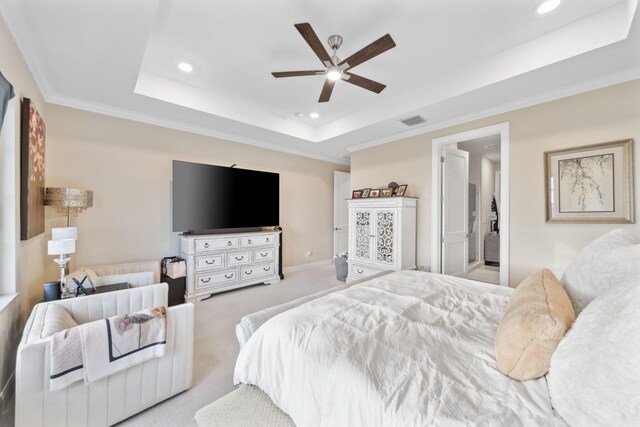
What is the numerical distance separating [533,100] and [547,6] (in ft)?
3.75

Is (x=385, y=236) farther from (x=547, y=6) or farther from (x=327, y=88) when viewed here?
(x=547, y=6)

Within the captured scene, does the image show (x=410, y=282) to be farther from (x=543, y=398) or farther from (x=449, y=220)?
(x=449, y=220)

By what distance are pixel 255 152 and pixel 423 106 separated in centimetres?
285

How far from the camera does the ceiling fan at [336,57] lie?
1.87 meters

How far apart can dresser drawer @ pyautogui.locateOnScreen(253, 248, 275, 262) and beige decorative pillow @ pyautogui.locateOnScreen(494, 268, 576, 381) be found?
3.55 metres

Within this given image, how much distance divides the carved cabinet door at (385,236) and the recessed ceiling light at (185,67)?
2997 millimetres

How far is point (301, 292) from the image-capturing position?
12.7 feet

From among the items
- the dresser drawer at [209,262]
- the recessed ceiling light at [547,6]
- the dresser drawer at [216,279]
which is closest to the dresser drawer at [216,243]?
the dresser drawer at [209,262]

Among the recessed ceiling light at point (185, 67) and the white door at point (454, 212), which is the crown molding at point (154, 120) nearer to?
the recessed ceiling light at point (185, 67)

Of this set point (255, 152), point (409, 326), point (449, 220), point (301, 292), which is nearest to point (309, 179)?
point (255, 152)

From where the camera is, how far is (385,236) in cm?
378

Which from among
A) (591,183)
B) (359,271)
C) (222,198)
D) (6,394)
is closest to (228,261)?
(222,198)

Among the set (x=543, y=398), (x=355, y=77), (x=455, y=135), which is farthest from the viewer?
(x=455, y=135)

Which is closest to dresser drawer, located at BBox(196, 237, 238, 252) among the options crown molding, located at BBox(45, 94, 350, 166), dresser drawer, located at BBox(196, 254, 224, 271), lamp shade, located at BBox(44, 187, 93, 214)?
dresser drawer, located at BBox(196, 254, 224, 271)
